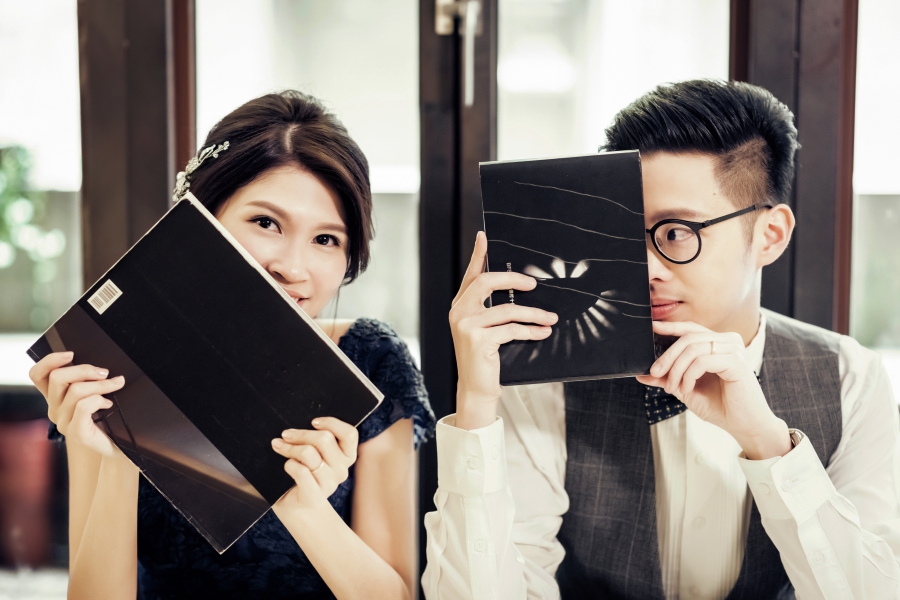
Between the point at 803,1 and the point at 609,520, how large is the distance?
1335 millimetres

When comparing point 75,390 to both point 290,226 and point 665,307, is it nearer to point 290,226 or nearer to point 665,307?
point 290,226

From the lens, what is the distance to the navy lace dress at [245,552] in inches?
49.0

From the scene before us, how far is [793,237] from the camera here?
1.57 m

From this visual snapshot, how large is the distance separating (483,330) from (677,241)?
38cm

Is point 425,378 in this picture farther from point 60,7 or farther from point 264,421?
point 60,7

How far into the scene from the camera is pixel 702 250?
1.06 m

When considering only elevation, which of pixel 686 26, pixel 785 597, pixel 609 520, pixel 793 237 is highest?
pixel 686 26

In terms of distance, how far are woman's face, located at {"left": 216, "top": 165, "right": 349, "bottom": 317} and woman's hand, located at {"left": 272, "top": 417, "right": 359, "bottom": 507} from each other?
0.32 meters

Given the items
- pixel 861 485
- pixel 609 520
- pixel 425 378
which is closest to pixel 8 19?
pixel 425 378

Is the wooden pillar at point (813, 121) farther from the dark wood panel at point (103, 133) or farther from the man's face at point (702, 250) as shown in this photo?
the dark wood panel at point (103, 133)

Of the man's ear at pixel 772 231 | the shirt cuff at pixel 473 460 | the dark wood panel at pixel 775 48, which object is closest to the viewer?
the shirt cuff at pixel 473 460

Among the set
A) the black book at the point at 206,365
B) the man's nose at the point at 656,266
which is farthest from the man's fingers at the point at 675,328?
the black book at the point at 206,365

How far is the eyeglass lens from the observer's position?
1058mm

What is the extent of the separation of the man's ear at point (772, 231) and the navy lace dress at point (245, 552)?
0.72 metres
